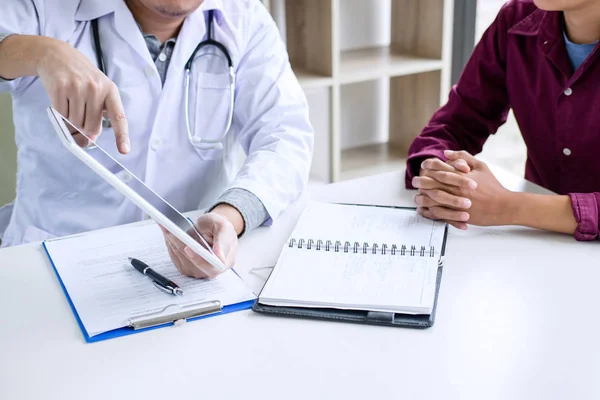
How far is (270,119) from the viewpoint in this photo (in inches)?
56.1

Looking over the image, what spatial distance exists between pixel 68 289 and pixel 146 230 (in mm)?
221

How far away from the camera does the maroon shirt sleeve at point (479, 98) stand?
150cm

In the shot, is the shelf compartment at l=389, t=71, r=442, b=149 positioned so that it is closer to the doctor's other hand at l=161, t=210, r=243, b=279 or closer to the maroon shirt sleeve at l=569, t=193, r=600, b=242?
the maroon shirt sleeve at l=569, t=193, r=600, b=242

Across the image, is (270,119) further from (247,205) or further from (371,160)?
(371,160)

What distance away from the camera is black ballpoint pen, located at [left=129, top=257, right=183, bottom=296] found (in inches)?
38.3

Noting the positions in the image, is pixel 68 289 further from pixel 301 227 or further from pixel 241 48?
pixel 241 48

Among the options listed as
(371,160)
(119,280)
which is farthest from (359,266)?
(371,160)

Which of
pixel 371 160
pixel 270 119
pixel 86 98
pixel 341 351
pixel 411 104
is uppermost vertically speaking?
pixel 86 98

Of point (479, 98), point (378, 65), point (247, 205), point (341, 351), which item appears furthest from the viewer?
point (378, 65)

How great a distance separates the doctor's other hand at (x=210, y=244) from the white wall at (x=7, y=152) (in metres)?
0.71

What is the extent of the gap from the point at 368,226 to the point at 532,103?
564 millimetres

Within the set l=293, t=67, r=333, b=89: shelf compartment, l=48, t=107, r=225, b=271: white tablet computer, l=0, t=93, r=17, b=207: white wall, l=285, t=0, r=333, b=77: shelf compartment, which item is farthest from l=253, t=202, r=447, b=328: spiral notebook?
l=285, t=0, r=333, b=77: shelf compartment

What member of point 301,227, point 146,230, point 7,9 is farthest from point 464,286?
point 7,9

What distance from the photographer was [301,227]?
3.84ft
